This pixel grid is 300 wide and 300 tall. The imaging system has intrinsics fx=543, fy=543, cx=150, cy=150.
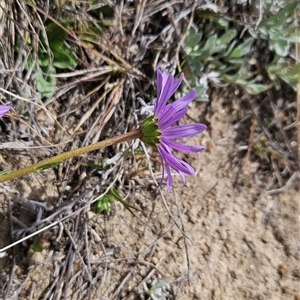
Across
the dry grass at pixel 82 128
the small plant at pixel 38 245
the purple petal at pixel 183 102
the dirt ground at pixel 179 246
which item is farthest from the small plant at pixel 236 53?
the small plant at pixel 38 245

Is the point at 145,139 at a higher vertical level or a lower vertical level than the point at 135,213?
lower

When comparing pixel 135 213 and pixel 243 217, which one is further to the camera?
pixel 243 217

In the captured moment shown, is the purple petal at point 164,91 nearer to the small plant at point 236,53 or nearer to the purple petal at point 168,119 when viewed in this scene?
the purple petal at point 168,119

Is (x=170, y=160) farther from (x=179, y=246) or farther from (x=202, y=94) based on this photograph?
(x=202, y=94)

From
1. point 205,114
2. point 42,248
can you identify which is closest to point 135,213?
point 42,248

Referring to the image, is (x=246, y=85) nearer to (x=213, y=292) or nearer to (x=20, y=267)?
(x=213, y=292)

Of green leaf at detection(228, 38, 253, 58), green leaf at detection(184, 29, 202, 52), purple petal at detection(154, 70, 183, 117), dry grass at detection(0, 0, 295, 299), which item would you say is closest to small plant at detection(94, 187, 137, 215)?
dry grass at detection(0, 0, 295, 299)

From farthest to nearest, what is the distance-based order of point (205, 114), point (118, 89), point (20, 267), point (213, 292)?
1. point (205, 114)
2. point (118, 89)
3. point (213, 292)
4. point (20, 267)

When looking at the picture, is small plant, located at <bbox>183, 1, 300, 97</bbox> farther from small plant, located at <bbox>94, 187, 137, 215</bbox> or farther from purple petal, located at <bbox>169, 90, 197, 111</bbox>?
purple petal, located at <bbox>169, 90, 197, 111</bbox>
